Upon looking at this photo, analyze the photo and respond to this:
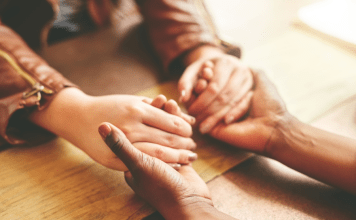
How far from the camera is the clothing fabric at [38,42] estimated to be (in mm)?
602

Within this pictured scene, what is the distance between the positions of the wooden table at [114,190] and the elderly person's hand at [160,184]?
0.06 metres

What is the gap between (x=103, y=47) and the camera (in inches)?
37.6

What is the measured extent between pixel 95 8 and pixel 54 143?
0.62m

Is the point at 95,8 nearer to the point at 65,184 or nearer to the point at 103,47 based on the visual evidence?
the point at 103,47

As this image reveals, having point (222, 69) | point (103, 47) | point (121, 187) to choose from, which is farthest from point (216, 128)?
point (103, 47)

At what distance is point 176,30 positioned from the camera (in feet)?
2.83

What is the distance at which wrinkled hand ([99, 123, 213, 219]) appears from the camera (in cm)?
42

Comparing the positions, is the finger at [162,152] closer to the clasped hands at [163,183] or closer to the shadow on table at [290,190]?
the clasped hands at [163,183]

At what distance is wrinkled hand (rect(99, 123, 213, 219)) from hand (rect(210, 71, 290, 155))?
202mm

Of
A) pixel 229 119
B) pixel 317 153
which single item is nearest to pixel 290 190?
pixel 317 153

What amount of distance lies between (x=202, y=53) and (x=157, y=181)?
0.53 meters

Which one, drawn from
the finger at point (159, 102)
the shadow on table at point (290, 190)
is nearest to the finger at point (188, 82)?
the finger at point (159, 102)

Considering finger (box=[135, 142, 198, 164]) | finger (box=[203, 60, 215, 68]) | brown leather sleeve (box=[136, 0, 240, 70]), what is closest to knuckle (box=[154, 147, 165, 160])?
finger (box=[135, 142, 198, 164])

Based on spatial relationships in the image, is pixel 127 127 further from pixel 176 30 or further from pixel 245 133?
pixel 176 30
